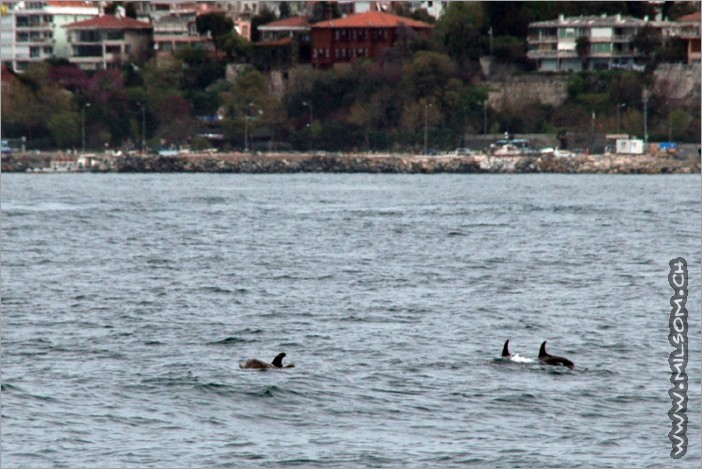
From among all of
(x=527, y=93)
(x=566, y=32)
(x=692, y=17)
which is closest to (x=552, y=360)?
(x=527, y=93)

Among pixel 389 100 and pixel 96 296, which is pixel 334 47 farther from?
pixel 96 296

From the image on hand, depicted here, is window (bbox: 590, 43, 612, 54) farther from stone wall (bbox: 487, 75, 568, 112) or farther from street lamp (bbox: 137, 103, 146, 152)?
street lamp (bbox: 137, 103, 146, 152)

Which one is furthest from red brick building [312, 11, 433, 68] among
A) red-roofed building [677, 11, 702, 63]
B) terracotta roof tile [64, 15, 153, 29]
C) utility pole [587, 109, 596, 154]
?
utility pole [587, 109, 596, 154]

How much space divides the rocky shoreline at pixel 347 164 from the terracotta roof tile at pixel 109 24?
2881cm

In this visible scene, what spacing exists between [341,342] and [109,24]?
5345 inches

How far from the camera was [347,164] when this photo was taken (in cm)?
12338

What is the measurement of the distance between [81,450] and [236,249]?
103 ft

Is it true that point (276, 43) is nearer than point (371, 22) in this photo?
No

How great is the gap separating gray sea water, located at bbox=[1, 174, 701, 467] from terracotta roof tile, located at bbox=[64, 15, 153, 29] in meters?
99.5

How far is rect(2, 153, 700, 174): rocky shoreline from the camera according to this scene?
11650 cm

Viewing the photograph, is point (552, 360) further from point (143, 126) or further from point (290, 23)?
point (290, 23)

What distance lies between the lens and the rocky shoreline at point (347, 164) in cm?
11650

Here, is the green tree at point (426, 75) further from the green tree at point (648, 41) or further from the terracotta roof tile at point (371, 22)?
the green tree at point (648, 41)

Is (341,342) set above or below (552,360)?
below
